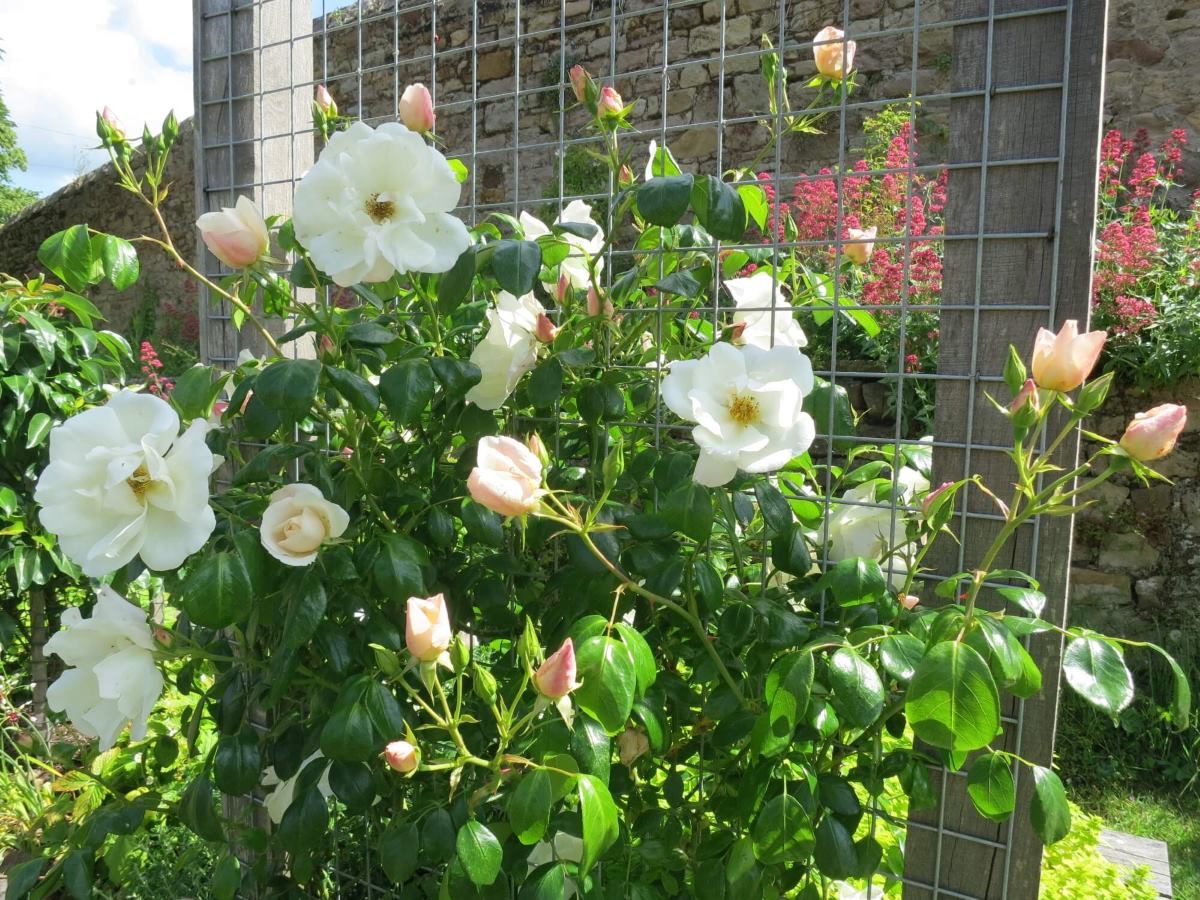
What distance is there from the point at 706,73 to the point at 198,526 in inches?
161

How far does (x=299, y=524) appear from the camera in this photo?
105cm

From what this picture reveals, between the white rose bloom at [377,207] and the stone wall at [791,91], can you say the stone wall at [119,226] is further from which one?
the white rose bloom at [377,207]

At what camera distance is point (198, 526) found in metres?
0.98

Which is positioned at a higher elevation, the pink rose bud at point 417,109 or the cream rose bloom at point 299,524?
the pink rose bud at point 417,109

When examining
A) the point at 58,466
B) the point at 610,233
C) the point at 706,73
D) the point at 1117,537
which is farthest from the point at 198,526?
the point at 706,73

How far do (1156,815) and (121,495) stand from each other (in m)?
2.76

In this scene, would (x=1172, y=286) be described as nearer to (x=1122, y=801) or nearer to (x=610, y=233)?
(x=1122, y=801)

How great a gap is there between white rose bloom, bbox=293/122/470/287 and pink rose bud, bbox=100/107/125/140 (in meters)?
0.40

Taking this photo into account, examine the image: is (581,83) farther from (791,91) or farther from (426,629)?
(791,91)

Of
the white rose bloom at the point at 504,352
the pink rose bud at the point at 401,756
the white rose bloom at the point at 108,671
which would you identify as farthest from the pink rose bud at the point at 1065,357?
the white rose bloom at the point at 108,671

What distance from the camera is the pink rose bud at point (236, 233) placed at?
110 centimetres

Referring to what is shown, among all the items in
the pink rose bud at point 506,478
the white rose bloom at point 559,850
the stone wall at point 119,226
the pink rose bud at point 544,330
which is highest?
the stone wall at point 119,226

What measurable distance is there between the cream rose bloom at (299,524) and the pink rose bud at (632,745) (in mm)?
418

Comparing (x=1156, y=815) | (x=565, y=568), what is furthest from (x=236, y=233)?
(x=1156, y=815)
